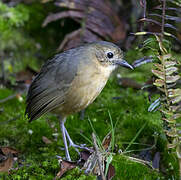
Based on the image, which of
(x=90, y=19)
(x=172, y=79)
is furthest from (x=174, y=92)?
(x=90, y=19)

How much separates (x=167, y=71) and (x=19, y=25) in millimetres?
4220

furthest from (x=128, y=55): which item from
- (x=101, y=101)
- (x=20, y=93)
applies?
(x=20, y=93)

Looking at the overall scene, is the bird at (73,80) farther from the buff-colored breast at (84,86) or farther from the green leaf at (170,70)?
the green leaf at (170,70)

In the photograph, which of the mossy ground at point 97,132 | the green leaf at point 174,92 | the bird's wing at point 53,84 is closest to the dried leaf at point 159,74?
the green leaf at point 174,92

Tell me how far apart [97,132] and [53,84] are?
3.01 feet

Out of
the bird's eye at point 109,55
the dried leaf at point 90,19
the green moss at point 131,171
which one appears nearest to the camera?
the green moss at point 131,171

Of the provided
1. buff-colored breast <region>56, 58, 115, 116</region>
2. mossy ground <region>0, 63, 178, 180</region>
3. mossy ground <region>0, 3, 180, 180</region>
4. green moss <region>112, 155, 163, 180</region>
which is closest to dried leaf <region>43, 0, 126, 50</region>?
mossy ground <region>0, 3, 180, 180</region>

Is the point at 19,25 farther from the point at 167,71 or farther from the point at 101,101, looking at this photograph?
the point at 167,71

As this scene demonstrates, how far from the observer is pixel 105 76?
396 cm

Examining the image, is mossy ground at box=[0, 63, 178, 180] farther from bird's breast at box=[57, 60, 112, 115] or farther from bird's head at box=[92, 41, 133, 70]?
bird's head at box=[92, 41, 133, 70]

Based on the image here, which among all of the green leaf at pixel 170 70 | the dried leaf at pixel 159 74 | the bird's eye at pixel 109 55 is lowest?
the bird's eye at pixel 109 55

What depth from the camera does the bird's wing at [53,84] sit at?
3.90 meters

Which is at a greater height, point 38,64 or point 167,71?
point 167,71

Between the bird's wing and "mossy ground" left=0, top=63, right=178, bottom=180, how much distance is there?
0.51 metres
